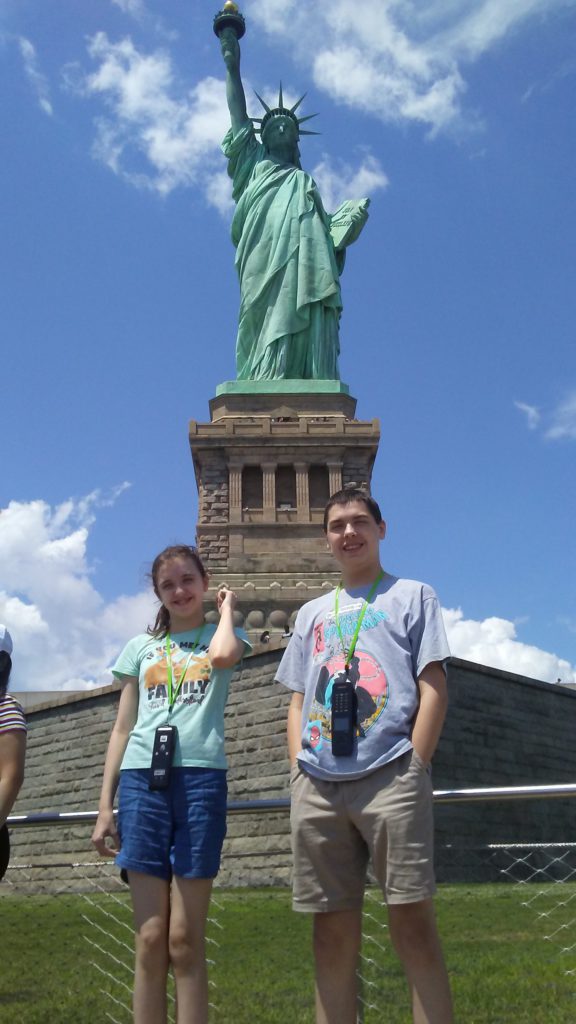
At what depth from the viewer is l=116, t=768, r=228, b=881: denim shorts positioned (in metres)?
3.46

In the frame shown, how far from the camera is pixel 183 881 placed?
11.3ft

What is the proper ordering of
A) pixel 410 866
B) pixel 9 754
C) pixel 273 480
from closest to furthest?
pixel 410 866, pixel 9 754, pixel 273 480

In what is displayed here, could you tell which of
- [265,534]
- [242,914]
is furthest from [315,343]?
[242,914]

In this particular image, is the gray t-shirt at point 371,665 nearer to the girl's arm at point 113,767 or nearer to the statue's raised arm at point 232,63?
the girl's arm at point 113,767

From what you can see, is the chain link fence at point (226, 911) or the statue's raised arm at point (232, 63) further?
the statue's raised arm at point (232, 63)

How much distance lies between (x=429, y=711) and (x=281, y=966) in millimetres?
3342

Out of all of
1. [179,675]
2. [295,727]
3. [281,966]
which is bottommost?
[281,966]

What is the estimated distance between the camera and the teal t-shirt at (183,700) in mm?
3623

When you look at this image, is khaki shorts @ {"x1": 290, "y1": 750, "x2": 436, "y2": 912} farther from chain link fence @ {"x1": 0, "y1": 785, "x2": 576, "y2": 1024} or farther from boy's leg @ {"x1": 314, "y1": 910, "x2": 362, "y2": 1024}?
chain link fence @ {"x1": 0, "y1": 785, "x2": 576, "y2": 1024}

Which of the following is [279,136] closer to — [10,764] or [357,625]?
[357,625]

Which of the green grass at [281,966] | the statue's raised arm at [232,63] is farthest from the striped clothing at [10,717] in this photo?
the statue's raised arm at [232,63]

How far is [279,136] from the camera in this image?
3012 centimetres

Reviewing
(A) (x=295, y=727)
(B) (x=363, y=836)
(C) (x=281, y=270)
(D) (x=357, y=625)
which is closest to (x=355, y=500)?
(D) (x=357, y=625)

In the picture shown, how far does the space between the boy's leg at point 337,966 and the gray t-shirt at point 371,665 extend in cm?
49
